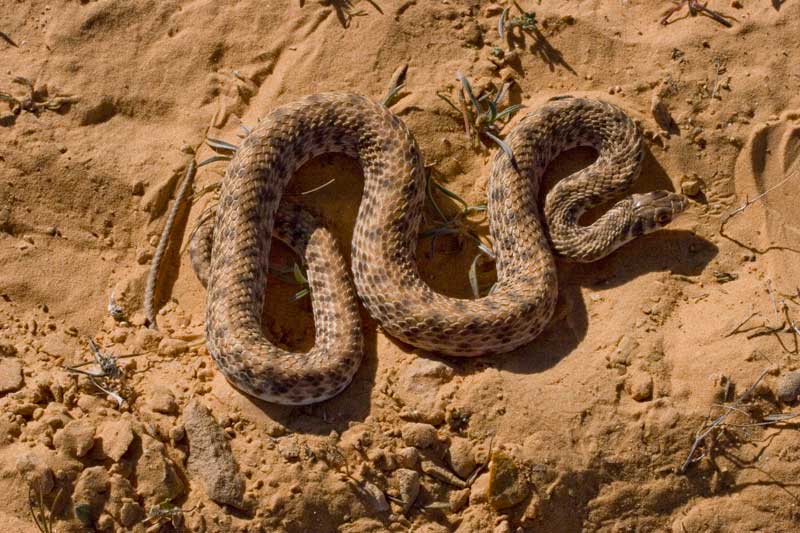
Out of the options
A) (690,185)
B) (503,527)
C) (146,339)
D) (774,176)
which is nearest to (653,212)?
(690,185)

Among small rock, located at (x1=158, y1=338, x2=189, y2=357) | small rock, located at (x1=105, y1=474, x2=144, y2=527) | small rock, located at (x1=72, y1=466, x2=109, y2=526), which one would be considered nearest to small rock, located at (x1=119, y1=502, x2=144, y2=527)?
small rock, located at (x1=105, y1=474, x2=144, y2=527)

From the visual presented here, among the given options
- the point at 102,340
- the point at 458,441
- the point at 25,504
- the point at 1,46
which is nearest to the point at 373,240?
the point at 458,441

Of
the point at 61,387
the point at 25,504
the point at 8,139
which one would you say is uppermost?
the point at 8,139

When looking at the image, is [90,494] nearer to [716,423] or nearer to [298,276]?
[298,276]

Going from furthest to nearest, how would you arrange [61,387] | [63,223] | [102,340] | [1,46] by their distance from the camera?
[1,46] → [63,223] → [102,340] → [61,387]

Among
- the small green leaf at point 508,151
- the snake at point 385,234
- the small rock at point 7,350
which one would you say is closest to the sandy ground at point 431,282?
the small rock at point 7,350

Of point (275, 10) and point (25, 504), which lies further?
point (275, 10)

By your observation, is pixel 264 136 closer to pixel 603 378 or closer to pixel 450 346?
pixel 450 346
